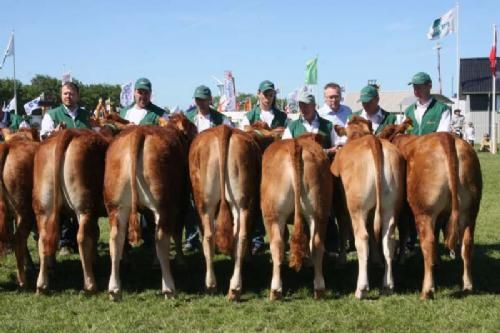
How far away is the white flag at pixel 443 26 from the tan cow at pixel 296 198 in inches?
1154

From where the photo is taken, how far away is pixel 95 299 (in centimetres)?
676

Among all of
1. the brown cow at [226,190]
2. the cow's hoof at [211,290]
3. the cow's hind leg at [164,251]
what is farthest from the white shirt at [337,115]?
the cow's hind leg at [164,251]

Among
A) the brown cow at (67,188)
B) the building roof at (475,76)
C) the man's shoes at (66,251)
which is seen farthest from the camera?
the building roof at (475,76)

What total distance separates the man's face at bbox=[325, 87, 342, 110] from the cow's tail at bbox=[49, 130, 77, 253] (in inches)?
153

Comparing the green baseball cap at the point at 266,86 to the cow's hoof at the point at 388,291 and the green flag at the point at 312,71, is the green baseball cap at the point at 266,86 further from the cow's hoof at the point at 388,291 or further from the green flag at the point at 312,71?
the green flag at the point at 312,71

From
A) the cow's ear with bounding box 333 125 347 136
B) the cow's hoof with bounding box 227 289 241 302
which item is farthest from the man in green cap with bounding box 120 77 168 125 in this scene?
the cow's hoof with bounding box 227 289 241 302

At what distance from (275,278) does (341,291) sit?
942 mm

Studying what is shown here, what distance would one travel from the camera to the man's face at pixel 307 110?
7.98 meters

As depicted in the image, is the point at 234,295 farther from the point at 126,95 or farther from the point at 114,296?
the point at 126,95

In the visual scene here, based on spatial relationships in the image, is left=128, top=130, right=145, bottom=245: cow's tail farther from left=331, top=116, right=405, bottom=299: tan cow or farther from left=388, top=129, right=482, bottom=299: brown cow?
left=388, top=129, right=482, bottom=299: brown cow

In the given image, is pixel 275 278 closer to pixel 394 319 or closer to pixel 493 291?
pixel 394 319

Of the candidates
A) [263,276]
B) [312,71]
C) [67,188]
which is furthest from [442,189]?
[312,71]

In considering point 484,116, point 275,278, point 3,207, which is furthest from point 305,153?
point 484,116

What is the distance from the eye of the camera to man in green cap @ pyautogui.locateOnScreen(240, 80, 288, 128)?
9.04 meters
